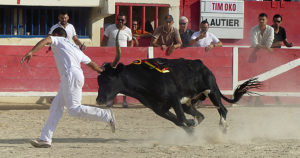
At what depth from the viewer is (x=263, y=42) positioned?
43.3 ft

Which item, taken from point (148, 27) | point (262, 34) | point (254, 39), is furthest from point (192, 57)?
point (148, 27)

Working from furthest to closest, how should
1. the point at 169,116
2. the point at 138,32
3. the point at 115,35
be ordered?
the point at 138,32 < the point at 115,35 < the point at 169,116

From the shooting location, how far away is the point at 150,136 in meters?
8.96

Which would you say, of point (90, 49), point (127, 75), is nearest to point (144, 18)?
point (90, 49)

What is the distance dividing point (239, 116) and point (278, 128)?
171 centimetres

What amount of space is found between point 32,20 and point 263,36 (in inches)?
190

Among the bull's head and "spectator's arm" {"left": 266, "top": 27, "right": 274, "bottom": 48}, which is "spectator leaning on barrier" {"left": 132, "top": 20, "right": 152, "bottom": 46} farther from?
the bull's head

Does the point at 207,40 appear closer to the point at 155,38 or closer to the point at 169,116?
the point at 155,38

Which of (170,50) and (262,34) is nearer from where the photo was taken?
(170,50)

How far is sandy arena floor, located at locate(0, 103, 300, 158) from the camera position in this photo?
23.8 ft

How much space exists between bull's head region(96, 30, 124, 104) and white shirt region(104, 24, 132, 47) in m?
4.24

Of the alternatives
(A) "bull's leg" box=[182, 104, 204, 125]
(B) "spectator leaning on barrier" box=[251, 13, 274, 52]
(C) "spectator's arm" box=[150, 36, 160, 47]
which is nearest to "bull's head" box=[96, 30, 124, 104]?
(A) "bull's leg" box=[182, 104, 204, 125]

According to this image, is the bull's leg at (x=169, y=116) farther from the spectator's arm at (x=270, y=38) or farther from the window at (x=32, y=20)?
the window at (x=32, y=20)

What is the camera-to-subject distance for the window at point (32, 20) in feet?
45.9
